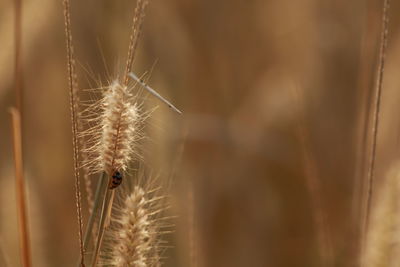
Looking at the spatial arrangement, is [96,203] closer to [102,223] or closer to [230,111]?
[102,223]

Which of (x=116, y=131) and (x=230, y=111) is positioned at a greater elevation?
(x=230, y=111)

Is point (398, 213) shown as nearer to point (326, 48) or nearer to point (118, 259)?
point (118, 259)

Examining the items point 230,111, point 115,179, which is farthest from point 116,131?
point 230,111

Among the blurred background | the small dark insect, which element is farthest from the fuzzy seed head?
the blurred background

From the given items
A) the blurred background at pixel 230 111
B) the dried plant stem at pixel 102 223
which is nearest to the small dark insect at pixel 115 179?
the dried plant stem at pixel 102 223

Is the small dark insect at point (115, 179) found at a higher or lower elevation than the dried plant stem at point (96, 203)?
higher

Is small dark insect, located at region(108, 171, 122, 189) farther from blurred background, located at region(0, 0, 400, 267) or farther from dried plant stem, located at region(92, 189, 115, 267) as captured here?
blurred background, located at region(0, 0, 400, 267)

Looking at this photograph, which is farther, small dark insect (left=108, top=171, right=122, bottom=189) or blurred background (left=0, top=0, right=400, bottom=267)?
blurred background (left=0, top=0, right=400, bottom=267)

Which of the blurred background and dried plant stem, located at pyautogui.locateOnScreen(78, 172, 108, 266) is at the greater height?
the blurred background

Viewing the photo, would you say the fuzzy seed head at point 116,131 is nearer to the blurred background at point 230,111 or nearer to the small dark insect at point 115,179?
the small dark insect at point 115,179

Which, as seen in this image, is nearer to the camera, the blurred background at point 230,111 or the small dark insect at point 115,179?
the small dark insect at point 115,179
